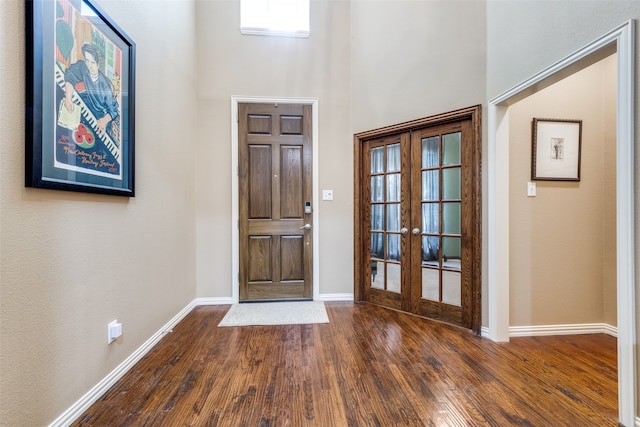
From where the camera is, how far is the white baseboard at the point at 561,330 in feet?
7.02

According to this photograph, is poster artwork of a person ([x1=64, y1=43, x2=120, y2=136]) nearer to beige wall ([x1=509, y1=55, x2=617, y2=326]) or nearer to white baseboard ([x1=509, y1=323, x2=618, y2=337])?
beige wall ([x1=509, y1=55, x2=617, y2=326])

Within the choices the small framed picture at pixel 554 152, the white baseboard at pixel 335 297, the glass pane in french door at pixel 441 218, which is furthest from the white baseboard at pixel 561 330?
the white baseboard at pixel 335 297

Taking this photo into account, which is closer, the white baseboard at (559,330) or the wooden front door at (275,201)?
the white baseboard at (559,330)

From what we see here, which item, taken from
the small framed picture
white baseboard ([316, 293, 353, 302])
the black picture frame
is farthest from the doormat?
the small framed picture

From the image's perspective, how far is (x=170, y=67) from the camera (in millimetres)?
2305

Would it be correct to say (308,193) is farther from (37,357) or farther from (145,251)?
(37,357)

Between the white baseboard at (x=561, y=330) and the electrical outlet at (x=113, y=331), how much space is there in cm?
277

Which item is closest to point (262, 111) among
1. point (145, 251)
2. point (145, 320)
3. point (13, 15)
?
point (145, 251)

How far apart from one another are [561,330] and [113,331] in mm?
3206

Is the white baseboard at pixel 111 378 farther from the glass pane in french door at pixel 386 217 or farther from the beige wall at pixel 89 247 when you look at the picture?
the glass pane in french door at pixel 386 217

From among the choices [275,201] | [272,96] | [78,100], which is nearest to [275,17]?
[272,96]

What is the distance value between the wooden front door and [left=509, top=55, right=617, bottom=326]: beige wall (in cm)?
193

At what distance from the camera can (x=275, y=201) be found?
3014mm

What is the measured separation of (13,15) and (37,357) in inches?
52.7
